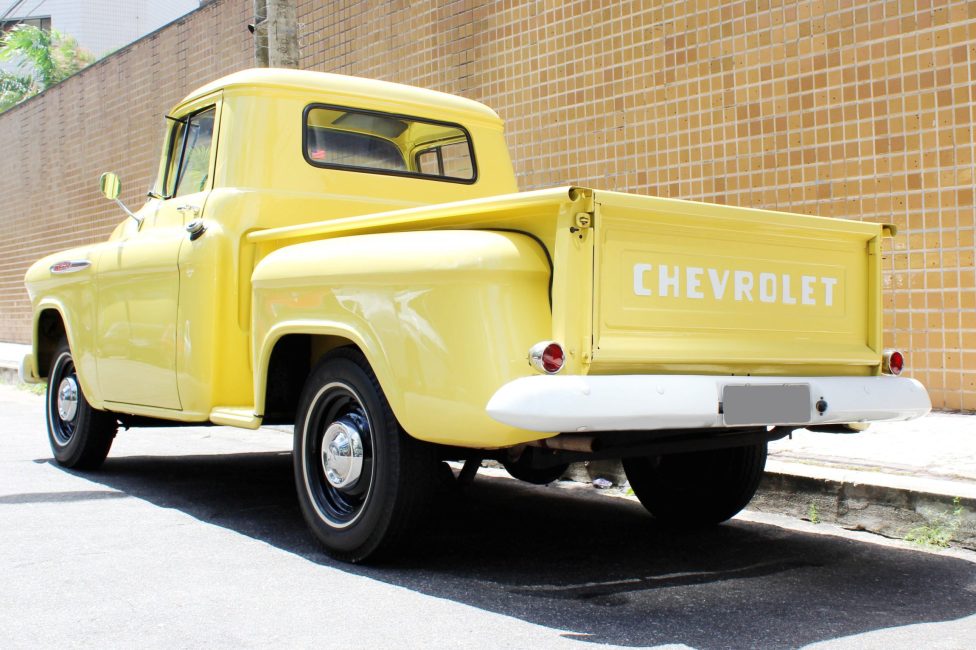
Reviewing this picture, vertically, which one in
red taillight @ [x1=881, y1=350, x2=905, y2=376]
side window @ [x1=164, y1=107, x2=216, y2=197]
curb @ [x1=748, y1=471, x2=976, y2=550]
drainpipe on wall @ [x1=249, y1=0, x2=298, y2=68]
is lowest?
curb @ [x1=748, y1=471, x2=976, y2=550]

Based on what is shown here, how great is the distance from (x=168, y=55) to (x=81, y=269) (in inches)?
463

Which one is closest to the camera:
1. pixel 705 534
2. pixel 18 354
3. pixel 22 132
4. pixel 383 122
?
pixel 705 534

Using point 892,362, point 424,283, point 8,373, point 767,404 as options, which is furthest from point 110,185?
point 8,373

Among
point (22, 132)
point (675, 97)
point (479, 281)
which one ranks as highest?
point (22, 132)

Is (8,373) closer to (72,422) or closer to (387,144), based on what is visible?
(72,422)

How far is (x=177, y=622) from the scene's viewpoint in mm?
3590

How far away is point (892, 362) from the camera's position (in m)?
4.68

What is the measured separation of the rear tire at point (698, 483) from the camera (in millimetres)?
5090

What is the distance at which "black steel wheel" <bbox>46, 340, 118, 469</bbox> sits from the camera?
21.8 feet

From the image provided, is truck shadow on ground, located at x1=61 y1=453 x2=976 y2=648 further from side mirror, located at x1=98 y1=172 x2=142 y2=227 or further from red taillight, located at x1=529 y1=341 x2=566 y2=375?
side mirror, located at x1=98 y1=172 x2=142 y2=227

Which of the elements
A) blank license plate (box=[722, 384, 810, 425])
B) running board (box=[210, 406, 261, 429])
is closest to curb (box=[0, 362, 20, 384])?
running board (box=[210, 406, 261, 429])

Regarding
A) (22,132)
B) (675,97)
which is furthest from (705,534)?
(22,132)

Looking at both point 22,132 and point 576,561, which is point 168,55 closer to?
point 22,132

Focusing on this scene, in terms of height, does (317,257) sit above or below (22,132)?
below
